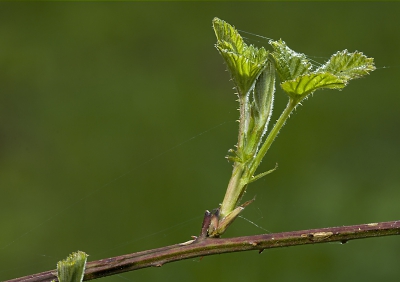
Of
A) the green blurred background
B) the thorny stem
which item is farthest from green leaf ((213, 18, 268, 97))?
the green blurred background

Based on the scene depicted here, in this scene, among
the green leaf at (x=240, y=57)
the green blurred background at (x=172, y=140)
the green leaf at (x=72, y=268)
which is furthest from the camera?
Answer: the green blurred background at (x=172, y=140)

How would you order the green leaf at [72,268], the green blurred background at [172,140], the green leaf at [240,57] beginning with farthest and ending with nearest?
the green blurred background at [172,140], the green leaf at [240,57], the green leaf at [72,268]

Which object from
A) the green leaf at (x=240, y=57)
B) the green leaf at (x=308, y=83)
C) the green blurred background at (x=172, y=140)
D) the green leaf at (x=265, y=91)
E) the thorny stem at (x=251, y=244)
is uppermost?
the green blurred background at (x=172, y=140)

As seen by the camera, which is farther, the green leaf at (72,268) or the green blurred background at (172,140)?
the green blurred background at (172,140)

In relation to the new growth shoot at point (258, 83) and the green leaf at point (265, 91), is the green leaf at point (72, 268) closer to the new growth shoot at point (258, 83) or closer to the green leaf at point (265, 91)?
the new growth shoot at point (258, 83)

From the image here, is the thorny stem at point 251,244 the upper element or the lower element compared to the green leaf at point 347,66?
lower

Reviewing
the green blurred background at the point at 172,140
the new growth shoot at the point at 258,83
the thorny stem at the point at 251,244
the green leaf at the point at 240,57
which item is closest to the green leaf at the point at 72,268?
the thorny stem at the point at 251,244

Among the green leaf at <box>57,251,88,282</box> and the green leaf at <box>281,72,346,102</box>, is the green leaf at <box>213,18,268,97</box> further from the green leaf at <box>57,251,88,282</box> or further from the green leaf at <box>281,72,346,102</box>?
the green leaf at <box>57,251,88,282</box>

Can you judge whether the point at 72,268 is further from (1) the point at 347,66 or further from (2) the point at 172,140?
(2) the point at 172,140

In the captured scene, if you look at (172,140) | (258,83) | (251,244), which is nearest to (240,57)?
(258,83)
